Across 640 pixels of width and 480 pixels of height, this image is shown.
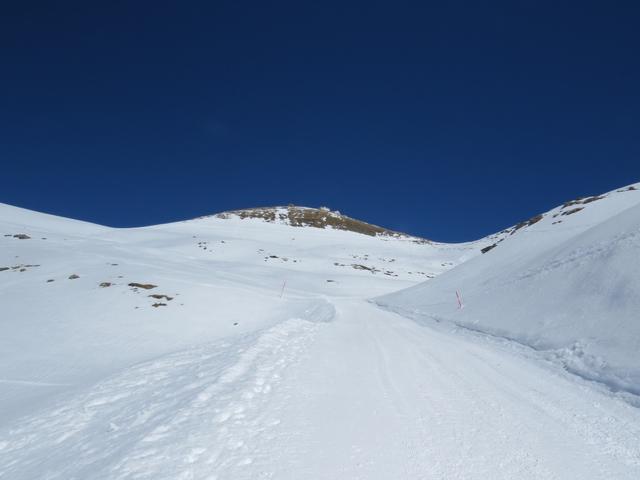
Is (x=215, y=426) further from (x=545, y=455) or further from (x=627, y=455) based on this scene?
(x=627, y=455)

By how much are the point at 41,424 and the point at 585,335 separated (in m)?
11.5

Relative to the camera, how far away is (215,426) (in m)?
4.86

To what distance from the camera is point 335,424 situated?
4.93m

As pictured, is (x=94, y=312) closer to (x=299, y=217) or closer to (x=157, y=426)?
(x=157, y=426)

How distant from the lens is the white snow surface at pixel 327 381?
4.15 m

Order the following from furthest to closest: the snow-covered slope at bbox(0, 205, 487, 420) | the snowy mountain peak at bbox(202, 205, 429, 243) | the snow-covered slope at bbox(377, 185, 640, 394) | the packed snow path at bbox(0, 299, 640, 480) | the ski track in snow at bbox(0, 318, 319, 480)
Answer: the snowy mountain peak at bbox(202, 205, 429, 243), the snow-covered slope at bbox(0, 205, 487, 420), the snow-covered slope at bbox(377, 185, 640, 394), the ski track in snow at bbox(0, 318, 319, 480), the packed snow path at bbox(0, 299, 640, 480)

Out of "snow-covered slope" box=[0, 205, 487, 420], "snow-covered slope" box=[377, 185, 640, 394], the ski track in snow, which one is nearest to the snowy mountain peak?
"snow-covered slope" box=[0, 205, 487, 420]

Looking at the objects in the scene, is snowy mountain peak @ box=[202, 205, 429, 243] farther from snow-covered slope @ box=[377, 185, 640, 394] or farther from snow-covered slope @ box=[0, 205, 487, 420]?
snow-covered slope @ box=[377, 185, 640, 394]

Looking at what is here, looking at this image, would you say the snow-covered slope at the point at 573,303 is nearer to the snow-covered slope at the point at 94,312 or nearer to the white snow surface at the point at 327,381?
the white snow surface at the point at 327,381

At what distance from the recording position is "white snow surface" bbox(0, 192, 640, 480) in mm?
4152

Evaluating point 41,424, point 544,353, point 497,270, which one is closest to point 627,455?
point 544,353

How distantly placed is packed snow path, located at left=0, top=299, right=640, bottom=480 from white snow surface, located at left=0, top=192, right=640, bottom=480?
3 centimetres

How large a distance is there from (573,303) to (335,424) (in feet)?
29.9

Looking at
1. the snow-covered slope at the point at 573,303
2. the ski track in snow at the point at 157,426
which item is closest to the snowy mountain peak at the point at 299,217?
the snow-covered slope at the point at 573,303
